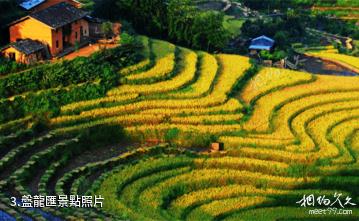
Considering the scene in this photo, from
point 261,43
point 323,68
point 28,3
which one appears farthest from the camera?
point 261,43

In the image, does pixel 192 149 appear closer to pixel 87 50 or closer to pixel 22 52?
pixel 87 50

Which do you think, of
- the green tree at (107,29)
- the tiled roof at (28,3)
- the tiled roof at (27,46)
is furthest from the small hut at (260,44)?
the tiled roof at (27,46)

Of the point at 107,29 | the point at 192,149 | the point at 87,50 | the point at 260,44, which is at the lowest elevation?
the point at 192,149

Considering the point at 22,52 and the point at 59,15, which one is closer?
the point at 22,52

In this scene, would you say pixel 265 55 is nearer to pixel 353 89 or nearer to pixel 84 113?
pixel 353 89

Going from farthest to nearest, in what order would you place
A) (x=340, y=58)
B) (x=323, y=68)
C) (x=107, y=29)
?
(x=340, y=58) < (x=323, y=68) < (x=107, y=29)

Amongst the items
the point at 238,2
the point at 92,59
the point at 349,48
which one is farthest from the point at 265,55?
the point at 238,2

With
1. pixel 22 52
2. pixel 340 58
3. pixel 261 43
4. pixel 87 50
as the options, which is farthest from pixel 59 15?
pixel 340 58
